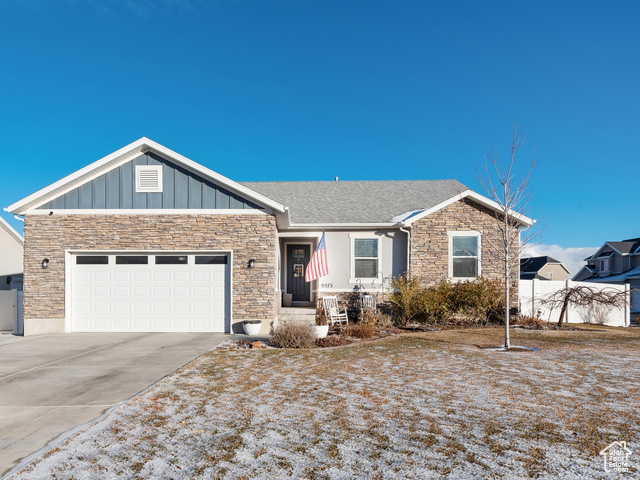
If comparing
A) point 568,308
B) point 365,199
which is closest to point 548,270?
point 568,308

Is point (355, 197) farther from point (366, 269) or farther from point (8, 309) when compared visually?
point (8, 309)

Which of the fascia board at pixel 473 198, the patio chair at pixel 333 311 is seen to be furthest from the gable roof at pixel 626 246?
the patio chair at pixel 333 311

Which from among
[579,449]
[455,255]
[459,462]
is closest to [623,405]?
[579,449]

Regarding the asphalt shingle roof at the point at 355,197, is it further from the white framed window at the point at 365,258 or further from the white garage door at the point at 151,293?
the white garage door at the point at 151,293

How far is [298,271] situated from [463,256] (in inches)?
238

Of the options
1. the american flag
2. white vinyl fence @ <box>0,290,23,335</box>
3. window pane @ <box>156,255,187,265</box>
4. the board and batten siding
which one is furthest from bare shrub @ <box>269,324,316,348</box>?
white vinyl fence @ <box>0,290,23,335</box>

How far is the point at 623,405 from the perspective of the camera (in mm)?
5434

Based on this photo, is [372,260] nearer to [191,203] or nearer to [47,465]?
[191,203]

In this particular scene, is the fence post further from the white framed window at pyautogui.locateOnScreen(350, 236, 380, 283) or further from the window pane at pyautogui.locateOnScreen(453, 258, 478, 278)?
the white framed window at pyautogui.locateOnScreen(350, 236, 380, 283)

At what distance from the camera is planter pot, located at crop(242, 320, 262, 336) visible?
471 inches

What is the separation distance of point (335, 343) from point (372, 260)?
5159mm

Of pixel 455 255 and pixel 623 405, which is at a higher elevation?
pixel 455 255

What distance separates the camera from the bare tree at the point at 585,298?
1541 cm

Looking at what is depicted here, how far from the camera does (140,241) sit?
12.6 m
